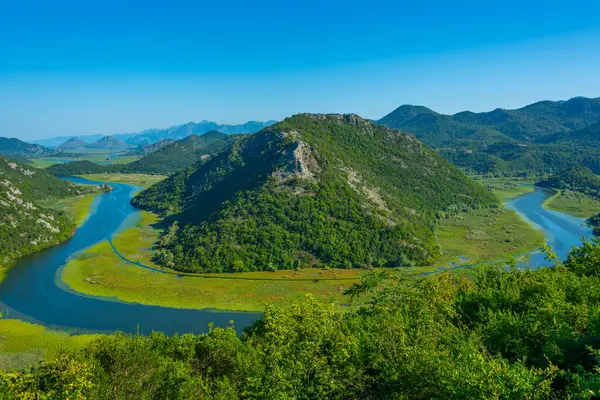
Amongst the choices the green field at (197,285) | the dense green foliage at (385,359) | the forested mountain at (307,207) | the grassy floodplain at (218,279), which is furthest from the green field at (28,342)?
the forested mountain at (307,207)

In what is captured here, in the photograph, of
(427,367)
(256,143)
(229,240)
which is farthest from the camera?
(256,143)

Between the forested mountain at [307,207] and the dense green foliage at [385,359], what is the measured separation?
70.0 meters

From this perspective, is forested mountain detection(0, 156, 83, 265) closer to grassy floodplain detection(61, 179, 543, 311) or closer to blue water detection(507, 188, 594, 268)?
grassy floodplain detection(61, 179, 543, 311)

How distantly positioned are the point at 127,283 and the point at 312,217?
6160 centimetres

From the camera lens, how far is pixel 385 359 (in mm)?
27953

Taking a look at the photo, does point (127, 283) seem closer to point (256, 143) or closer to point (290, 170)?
point (290, 170)

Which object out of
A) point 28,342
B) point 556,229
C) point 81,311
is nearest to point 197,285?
point 81,311

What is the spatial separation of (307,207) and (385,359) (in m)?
100

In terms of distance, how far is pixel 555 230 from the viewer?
150 metres

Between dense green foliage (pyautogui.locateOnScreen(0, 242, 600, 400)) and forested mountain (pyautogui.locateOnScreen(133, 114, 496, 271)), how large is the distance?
6997 centimetres

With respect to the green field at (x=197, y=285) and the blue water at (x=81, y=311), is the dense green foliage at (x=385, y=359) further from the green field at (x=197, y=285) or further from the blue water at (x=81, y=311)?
the green field at (x=197, y=285)

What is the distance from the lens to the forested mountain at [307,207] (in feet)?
373

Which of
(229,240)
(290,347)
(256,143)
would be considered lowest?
(229,240)

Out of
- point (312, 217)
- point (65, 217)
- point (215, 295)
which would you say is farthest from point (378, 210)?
point (65, 217)
